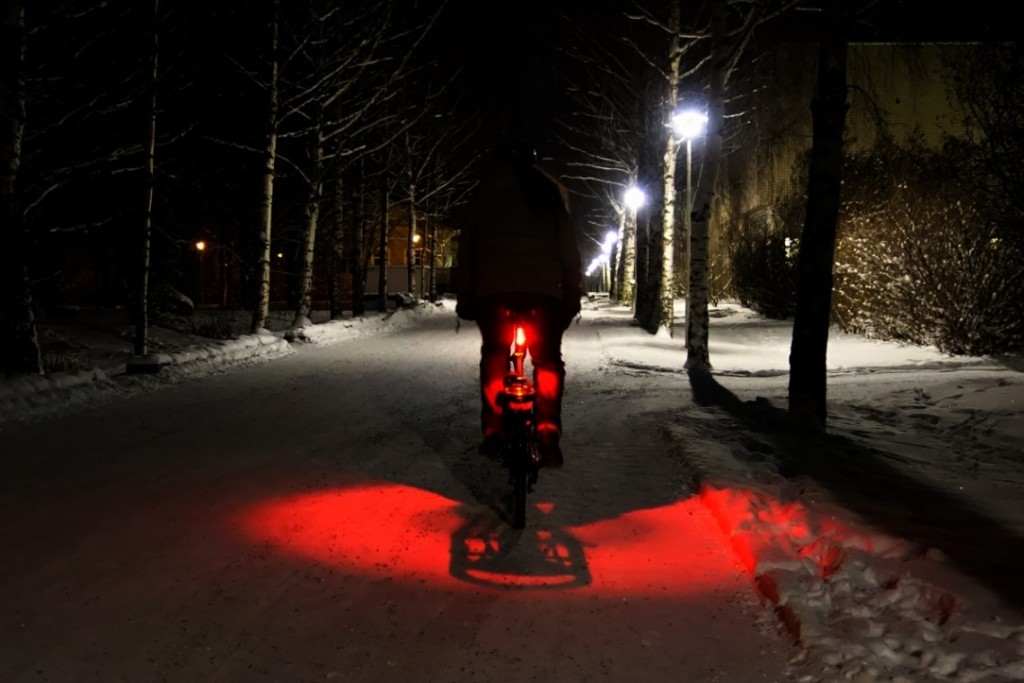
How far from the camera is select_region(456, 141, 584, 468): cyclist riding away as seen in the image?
219 inches

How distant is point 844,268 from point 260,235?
15.0 m

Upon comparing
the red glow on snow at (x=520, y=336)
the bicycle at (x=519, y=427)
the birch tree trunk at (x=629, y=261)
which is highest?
the birch tree trunk at (x=629, y=261)

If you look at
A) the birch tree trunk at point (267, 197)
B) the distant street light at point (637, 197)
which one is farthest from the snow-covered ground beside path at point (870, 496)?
the distant street light at point (637, 197)

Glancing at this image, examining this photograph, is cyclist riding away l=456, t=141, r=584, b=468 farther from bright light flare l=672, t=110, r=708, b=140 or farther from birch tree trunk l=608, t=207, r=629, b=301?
birch tree trunk l=608, t=207, r=629, b=301

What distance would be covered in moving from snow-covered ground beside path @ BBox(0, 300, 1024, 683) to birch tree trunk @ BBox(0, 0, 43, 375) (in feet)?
3.38

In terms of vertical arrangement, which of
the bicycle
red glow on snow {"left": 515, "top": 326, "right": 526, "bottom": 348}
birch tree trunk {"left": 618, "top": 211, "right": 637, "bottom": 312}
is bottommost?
the bicycle

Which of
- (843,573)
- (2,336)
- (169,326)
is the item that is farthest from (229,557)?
(169,326)

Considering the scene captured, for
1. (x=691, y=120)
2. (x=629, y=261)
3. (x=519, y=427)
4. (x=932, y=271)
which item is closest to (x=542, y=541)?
(x=519, y=427)

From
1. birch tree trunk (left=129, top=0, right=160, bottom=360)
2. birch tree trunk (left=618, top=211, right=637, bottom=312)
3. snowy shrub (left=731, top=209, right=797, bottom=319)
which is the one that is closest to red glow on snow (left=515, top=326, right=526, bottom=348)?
birch tree trunk (left=129, top=0, right=160, bottom=360)

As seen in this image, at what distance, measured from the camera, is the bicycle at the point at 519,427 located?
211 inches

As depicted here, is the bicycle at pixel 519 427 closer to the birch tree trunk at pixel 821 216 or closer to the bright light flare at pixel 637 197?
the birch tree trunk at pixel 821 216

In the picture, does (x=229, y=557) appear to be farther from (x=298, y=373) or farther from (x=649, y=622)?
(x=298, y=373)

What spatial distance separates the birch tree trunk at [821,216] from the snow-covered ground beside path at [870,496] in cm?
49

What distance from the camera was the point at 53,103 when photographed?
17203 millimetres
